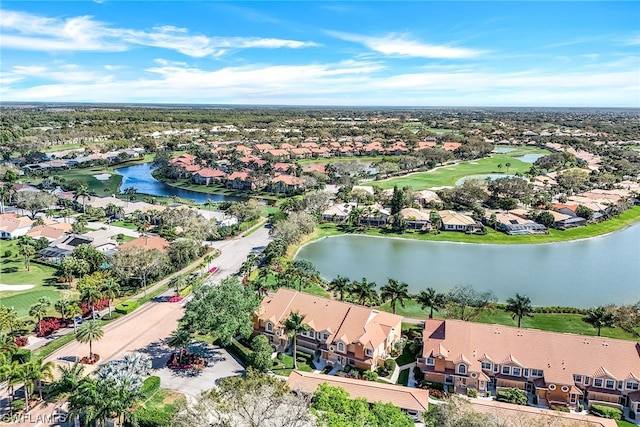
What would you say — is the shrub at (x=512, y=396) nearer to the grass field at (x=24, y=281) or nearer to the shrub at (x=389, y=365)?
the shrub at (x=389, y=365)

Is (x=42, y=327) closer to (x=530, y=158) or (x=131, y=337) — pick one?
(x=131, y=337)

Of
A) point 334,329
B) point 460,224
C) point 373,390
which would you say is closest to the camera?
point 373,390

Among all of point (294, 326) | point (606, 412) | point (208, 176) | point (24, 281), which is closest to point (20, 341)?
point (24, 281)

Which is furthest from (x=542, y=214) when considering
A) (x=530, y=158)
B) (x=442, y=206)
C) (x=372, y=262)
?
(x=530, y=158)

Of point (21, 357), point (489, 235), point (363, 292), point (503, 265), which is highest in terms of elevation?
point (363, 292)

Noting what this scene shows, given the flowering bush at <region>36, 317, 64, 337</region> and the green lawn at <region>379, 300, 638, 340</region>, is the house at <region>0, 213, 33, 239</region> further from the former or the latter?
the green lawn at <region>379, 300, 638, 340</region>

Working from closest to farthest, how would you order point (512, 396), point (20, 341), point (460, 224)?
point (512, 396), point (20, 341), point (460, 224)

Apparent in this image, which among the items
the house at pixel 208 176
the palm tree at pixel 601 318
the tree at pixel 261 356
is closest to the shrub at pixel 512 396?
the palm tree at pixel 601 318

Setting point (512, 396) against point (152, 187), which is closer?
point (512, 396)

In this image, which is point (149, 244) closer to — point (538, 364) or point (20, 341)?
point (20, 341)
